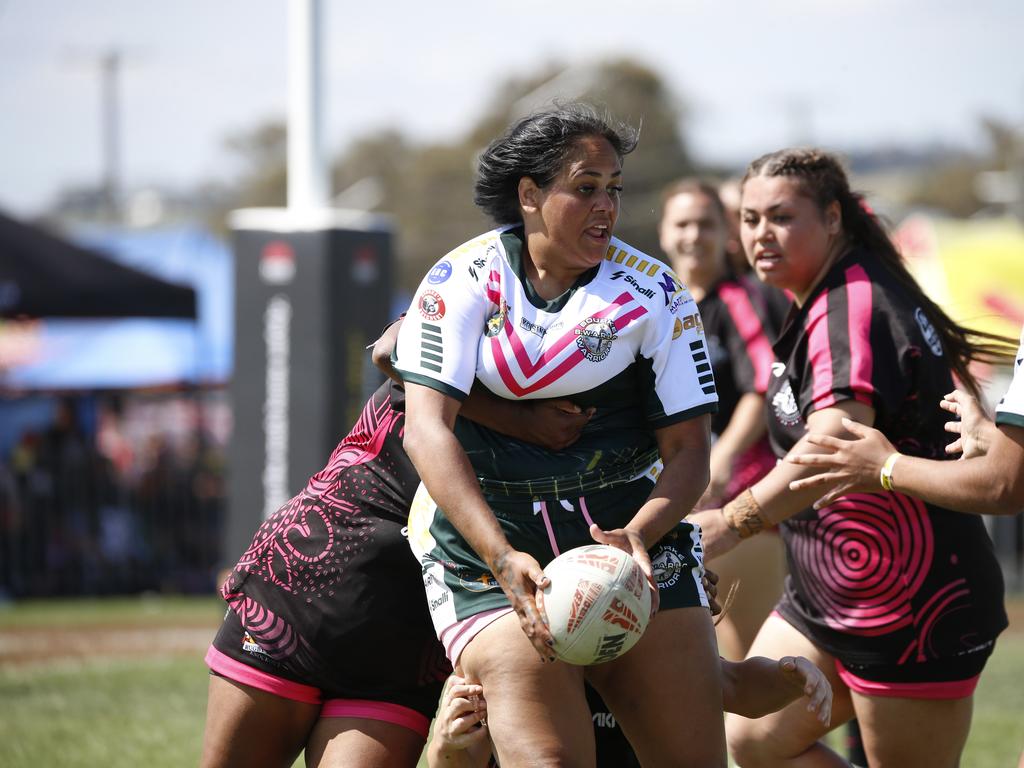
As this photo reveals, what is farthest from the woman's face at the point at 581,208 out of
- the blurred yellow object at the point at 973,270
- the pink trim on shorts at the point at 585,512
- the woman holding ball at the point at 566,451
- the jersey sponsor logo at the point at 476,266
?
the blurred yellow object at the point at 973,270

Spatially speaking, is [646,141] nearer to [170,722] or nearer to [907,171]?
[907,171]

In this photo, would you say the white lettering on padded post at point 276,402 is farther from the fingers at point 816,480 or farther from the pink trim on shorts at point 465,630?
the pink trim on shorts at point 465,630

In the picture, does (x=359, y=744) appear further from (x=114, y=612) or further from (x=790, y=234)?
(x=114, y=612)

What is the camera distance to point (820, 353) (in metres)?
4.27

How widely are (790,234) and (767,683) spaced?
1.60 meters

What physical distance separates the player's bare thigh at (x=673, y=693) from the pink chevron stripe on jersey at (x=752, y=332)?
2.51 m

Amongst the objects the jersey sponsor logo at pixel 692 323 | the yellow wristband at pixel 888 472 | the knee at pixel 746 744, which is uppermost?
the jersey sponsor logo at pixel 692 323

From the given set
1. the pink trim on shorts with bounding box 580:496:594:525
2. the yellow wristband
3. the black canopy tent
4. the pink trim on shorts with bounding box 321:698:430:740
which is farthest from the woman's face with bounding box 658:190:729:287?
the black canopy tent

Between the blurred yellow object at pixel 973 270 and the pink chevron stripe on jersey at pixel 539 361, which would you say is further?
the blurred yellow object at pixel 973 270

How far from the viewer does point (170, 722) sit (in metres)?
7.80

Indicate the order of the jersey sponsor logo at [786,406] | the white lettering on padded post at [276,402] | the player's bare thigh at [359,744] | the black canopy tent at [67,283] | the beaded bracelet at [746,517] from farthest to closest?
the black canopy tent at [67,283] < the white lettering on padded post at [276,402] < the jersey sponsor logo at [786,406] < the beaded bracelet at [746,517] < the player's bare thigh at [359,744]

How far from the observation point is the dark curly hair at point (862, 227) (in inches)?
177

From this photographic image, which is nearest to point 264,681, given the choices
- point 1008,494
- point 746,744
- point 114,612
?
point 746,744

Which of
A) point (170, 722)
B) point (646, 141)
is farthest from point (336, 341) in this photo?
point (646, 141)
